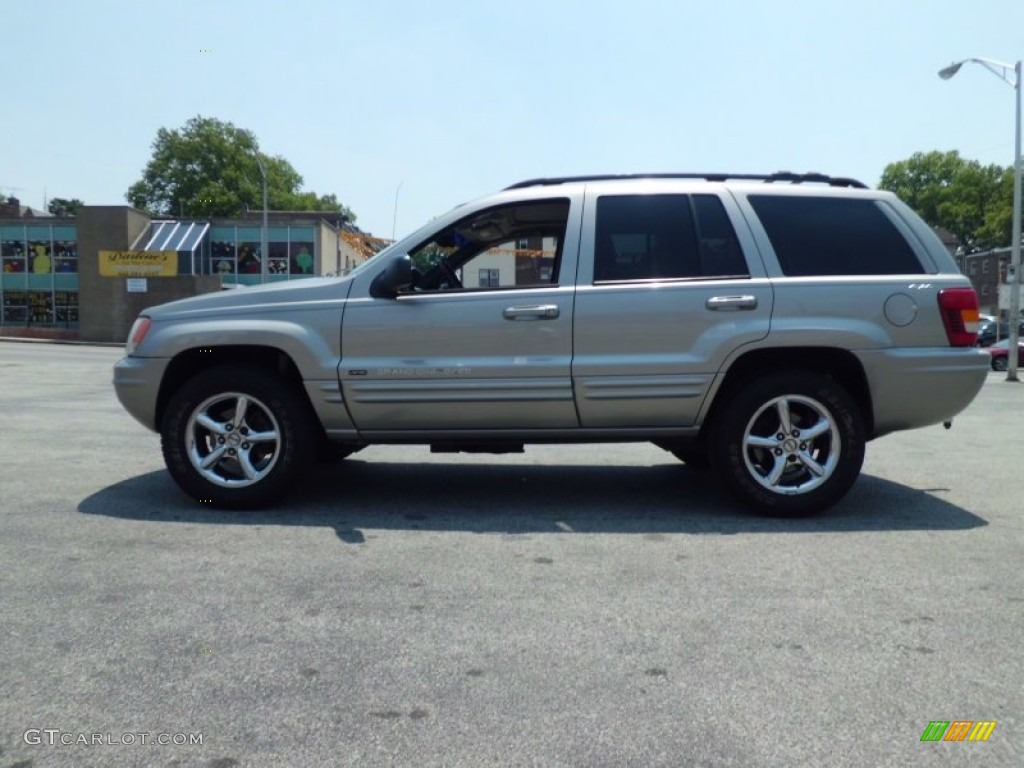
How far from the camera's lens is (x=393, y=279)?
5.00 m

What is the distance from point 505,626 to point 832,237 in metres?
3.16

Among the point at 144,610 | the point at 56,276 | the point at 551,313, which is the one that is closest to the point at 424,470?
the point at 551,313

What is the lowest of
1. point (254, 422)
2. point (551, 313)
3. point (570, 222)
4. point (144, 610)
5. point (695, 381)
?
point (144, 610)

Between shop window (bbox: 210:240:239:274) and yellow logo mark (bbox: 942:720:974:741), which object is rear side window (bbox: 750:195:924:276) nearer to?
yellow logo mark (bbox: 942:720:974:741)

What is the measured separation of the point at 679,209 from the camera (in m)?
5.24

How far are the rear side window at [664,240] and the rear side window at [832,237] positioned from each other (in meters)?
0.27

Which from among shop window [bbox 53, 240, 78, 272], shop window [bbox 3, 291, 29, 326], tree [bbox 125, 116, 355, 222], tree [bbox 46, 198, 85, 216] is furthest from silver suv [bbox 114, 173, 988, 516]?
tree [bbox 46, 198, 85, 216]

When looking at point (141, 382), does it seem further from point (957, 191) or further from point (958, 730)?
point (957, 191)

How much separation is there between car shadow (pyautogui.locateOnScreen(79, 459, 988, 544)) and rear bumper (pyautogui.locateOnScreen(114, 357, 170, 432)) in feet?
1.96

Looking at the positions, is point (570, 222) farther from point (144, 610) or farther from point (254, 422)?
point (144, 610)

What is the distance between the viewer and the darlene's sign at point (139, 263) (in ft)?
144

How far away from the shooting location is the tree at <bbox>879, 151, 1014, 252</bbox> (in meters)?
84.5

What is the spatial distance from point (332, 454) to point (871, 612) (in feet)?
12.0

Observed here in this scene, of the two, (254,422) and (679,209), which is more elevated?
(679,209)
